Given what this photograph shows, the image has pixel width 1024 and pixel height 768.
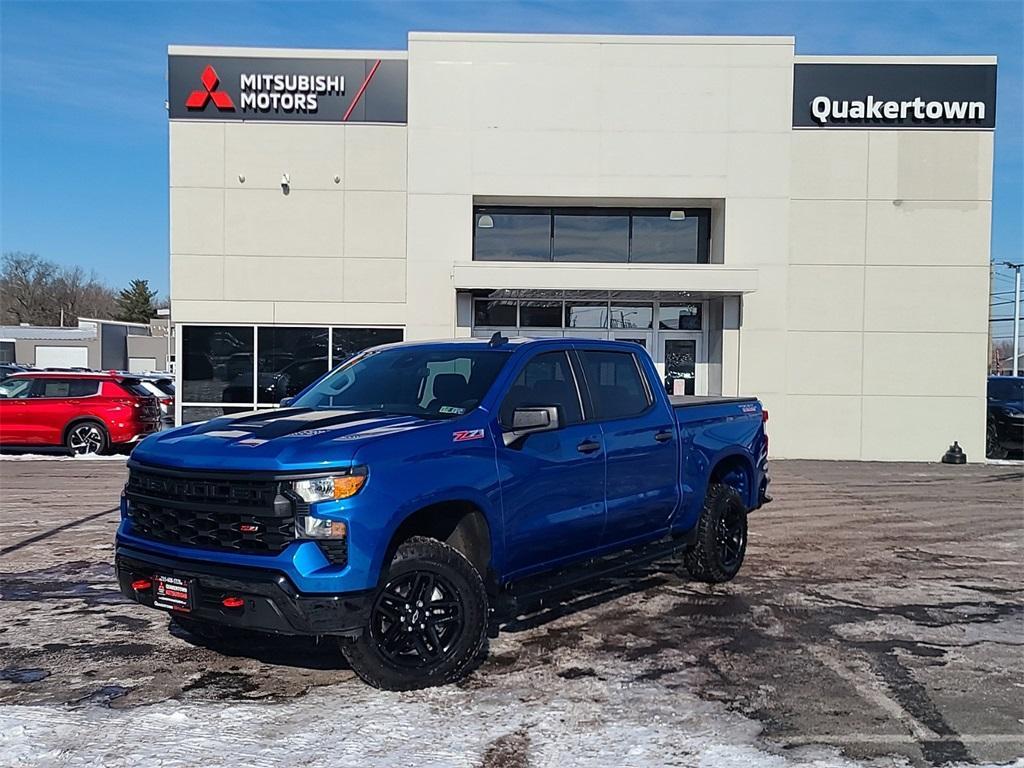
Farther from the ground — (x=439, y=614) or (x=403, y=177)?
(x=403, y=177)

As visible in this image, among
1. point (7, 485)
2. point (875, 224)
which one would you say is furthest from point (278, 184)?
point (875, 224)

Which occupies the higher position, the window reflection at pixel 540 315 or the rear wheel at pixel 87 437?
the window reflection at pixel 540 315

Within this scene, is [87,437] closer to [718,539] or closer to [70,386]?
[70,386]

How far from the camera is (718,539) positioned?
307 inches

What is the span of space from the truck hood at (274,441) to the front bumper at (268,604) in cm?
54

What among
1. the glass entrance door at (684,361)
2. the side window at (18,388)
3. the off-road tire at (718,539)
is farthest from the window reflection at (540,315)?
the off-road tire at (718,539)

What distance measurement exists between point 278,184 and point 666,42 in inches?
313

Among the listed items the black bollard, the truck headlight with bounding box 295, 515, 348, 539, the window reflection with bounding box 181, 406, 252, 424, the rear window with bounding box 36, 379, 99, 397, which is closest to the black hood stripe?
the truck headlight with bounding box 295, 515, 348, 539

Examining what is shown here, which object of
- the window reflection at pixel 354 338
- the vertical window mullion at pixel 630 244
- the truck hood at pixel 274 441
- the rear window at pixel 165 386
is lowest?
the rear window at pixel 165 386

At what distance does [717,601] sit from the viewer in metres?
7.32

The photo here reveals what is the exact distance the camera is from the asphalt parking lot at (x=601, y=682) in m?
4.44

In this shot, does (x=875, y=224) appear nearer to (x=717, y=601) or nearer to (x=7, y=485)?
(x=717, y=601)

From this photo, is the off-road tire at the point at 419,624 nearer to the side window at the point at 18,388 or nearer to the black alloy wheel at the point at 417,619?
the black alloy wheel at the point at 417,619

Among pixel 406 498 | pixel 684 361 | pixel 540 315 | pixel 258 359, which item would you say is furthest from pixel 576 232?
pixel 406 498
